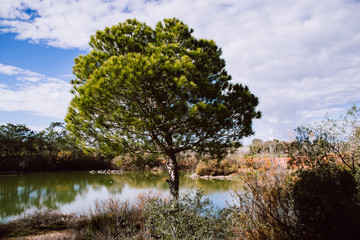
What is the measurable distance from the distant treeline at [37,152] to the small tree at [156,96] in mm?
22457

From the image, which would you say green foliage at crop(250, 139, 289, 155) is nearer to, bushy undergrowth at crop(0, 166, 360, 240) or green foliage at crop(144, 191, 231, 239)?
bushy undergrowth at crop(0, 166, 360, 240)

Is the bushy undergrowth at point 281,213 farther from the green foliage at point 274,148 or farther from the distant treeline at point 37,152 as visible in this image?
the distant treeline at point 37,152

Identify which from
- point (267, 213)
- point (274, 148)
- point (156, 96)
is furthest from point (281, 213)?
point (156, 96)

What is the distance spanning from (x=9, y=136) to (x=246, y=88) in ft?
109

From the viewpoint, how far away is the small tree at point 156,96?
463 centimetres

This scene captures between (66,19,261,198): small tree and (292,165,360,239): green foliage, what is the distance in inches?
86.9

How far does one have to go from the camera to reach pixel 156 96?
5.04 m

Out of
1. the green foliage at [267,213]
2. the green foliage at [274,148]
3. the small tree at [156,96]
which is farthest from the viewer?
the green foliage at [274,148]

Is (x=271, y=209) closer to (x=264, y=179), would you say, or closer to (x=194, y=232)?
(x=264, y=179)

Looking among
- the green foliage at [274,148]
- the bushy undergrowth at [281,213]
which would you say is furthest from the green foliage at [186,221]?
the green foliage at [274,148]

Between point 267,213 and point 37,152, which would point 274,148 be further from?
point 37,152

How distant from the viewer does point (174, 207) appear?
4.17 metres

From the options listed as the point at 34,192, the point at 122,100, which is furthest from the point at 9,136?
the point at 122,100

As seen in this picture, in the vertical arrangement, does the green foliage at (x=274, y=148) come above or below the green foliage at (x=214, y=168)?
above
